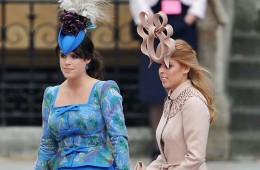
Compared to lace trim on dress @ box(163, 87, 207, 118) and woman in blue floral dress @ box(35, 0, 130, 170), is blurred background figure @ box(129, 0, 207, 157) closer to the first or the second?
woman in blue floral dress @ box(35, 0, 130, 170)

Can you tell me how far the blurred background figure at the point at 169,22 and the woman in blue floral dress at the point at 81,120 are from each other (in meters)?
3.27

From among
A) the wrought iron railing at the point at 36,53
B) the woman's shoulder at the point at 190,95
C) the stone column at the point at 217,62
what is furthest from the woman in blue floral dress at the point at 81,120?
the wrought iron railing at the point at 36,53

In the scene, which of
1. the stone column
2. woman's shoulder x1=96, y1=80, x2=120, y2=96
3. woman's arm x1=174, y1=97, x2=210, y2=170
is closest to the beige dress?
woman's arm x1=174, y1=97, x2=210, y2=170

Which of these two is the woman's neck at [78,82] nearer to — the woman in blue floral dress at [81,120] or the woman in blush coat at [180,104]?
the woman in blue floral dress at [81,120]

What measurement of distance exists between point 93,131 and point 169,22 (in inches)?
145

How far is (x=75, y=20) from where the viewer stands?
618 cm

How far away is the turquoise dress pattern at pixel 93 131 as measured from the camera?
6.03 metres

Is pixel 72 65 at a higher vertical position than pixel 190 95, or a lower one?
higher

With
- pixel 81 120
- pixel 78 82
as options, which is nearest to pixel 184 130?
pixel 81 120

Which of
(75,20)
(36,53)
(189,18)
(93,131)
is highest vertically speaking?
(75,20)

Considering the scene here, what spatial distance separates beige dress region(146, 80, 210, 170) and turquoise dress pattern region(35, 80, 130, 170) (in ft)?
0.84

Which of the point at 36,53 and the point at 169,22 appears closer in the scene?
the point at 169,22

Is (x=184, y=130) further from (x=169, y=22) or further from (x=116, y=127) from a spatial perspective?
(x=169, y=22)

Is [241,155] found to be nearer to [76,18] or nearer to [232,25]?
[232,25]
